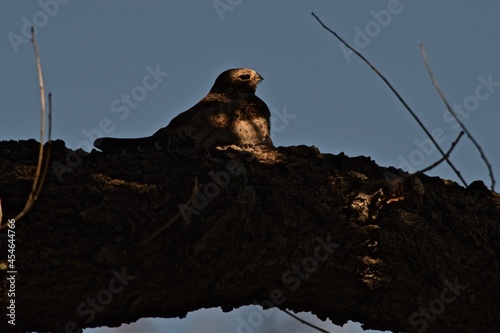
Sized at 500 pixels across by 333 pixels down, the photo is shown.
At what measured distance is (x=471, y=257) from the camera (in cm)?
370

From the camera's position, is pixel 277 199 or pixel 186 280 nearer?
pixel 186 280

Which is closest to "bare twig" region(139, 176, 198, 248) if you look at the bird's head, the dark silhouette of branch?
the dark silhouette of branch

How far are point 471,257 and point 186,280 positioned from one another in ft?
4.39

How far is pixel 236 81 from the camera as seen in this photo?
300 inches

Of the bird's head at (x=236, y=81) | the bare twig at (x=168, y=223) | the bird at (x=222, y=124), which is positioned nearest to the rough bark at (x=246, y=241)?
the bare twig at (x=168, y=223)

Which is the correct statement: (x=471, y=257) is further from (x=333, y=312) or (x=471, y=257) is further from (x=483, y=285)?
(x=333, y=312)

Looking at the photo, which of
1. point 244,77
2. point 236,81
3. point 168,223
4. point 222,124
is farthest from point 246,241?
point 244,77

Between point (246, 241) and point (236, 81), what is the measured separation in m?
4.37

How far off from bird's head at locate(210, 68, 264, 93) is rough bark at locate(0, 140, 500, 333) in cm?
377

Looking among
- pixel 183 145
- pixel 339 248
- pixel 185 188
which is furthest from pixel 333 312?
pixel 183 145

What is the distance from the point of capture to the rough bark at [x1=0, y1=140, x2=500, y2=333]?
314 centimetres

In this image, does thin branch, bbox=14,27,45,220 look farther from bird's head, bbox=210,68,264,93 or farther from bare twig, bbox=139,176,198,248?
bird's head, bbox=210,68,264,93

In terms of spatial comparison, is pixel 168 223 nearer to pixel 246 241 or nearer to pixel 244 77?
pixel 246 241

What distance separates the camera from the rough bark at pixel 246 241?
3.14m
